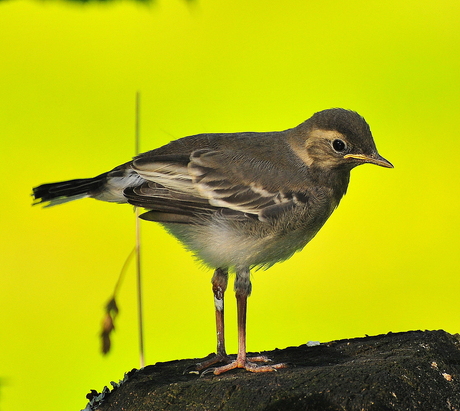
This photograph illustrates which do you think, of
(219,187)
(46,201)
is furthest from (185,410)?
(46,201)

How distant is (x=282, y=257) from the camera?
607 cm

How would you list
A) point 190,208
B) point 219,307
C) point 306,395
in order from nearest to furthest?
point 306,395, point 190,208, point 219,307

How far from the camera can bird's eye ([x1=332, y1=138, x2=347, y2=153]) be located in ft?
19.6

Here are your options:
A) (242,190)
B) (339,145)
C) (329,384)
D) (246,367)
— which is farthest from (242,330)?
(339,145)

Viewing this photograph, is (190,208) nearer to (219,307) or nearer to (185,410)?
(219,307)

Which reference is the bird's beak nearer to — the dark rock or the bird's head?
the bird's head

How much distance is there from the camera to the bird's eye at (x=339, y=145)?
19.6 feet

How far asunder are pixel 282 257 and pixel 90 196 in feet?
5.16

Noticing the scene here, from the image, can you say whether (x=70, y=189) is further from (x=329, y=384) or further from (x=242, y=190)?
(x=329, y=384)

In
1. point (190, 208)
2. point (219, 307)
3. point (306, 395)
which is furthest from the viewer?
point (219, 307)

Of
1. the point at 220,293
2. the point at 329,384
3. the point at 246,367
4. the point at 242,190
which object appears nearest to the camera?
the point at 329,384

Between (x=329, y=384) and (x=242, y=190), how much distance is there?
1695 mm

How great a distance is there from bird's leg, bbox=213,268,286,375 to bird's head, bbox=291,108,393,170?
1.04 meters

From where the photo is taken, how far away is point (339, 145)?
5.98m
